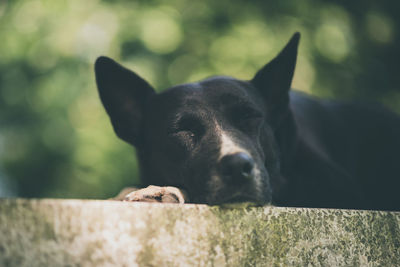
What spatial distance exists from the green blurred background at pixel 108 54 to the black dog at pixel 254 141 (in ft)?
5.76

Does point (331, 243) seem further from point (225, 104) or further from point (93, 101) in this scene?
point (93, 101)

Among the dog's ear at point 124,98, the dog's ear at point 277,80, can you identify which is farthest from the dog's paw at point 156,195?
the dog's ear at point 277,80

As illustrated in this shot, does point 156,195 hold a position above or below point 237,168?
below

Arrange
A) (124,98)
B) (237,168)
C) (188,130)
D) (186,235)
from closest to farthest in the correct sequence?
1. (186,235)
2. (237,168)
3. (188,130)
4. (124,98)

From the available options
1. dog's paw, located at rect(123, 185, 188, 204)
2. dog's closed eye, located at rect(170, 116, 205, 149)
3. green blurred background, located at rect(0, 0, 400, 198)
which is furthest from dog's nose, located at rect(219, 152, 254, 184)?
green blurred background, located at rect(0, 0, 400, 198)

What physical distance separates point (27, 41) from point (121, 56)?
1.22m

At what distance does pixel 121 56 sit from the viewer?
4.79m

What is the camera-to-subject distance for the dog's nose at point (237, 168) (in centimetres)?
184

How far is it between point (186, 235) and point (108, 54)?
362 cm

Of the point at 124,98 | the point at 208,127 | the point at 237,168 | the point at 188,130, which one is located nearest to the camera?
the point at 237,168

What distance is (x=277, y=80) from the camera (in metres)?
2.77

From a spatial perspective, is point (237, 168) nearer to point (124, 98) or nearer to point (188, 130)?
point (188, 130)

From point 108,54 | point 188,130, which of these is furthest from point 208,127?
point 108,54

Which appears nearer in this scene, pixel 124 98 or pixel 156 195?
pixel 156 195
